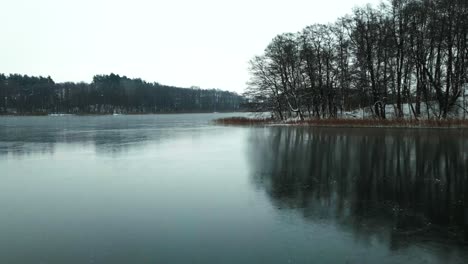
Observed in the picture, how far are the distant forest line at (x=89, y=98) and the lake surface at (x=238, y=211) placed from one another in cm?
10859

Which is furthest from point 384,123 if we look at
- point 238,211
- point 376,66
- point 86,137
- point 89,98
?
point 89,98

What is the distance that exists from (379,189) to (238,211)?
432 cm

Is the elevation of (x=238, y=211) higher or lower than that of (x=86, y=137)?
lower

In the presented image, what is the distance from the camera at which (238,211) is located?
820 centimetres

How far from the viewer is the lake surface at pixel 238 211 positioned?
5.84 meters

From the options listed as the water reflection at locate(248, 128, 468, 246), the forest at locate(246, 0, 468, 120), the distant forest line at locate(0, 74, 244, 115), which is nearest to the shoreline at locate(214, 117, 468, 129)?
the forest at locate(246, 0, 468, 120)

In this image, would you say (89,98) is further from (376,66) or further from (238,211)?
(238,211)

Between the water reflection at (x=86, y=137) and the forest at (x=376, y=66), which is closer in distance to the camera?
the water reflection at (x=86, y=137)

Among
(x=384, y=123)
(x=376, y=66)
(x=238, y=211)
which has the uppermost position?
(x=376, y=66)

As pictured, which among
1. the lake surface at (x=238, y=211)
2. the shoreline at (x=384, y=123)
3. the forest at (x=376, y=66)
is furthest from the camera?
the forest at (x=376, y=66)

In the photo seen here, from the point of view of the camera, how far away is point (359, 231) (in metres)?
6.78

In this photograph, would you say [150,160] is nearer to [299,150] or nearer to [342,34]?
[299,150]

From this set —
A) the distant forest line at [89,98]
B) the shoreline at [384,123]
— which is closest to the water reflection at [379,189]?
the shoreline at [384,123]

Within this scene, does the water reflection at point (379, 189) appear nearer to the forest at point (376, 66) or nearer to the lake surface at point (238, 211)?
the lake surface at point (238, 211)
